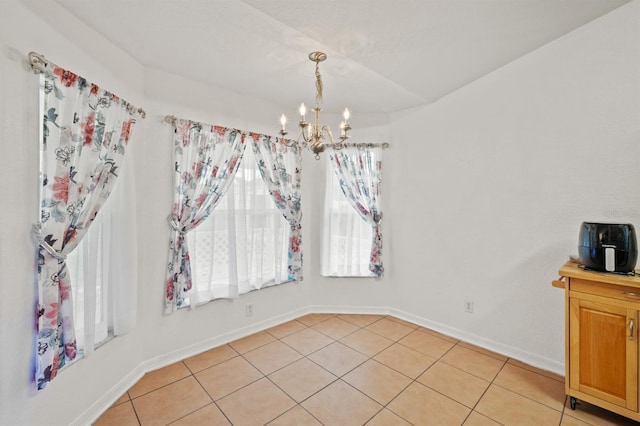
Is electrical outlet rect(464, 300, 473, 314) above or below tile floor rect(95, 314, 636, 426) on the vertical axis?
above

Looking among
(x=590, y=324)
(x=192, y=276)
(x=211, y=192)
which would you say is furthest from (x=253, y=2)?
(x=590, y=324)

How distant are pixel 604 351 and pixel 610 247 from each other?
663 millimetres

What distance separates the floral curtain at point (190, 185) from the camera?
7.97 feet

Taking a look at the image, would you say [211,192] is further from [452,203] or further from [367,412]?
[452,203]

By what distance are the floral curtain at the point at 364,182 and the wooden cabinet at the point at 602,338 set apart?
1842 mm

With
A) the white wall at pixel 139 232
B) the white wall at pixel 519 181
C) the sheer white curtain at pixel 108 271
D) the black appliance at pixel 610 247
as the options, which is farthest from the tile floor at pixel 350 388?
the black appliance at pixel 610 247

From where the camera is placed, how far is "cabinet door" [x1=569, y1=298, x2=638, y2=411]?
5.24 ft

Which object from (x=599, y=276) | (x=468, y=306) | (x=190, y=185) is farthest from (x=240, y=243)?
(x=599, y=276)

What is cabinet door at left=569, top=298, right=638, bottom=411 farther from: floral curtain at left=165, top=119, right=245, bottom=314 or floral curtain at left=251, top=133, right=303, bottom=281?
floral curtain at left=165, top=119, right=245, bottom=314

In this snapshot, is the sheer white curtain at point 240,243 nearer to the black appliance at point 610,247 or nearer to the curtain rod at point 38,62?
the curtain rod at point 38,62

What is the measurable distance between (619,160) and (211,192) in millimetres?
3318

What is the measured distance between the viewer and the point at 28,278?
1435mm

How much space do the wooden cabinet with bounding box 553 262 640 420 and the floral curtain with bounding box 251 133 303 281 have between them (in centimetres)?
245

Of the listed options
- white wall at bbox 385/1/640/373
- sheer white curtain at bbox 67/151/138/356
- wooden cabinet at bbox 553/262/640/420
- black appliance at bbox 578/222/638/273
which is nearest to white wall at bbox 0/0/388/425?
sheer white curtain at bbox 67/151/138/356
